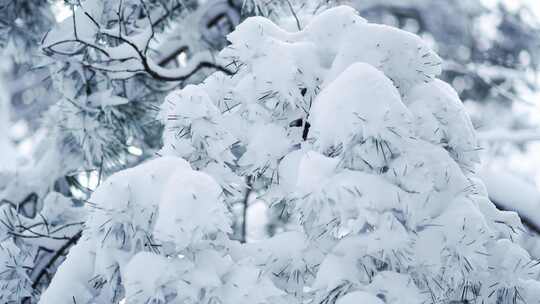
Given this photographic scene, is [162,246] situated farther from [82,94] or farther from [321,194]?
[82,94]

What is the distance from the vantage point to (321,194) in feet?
6.70

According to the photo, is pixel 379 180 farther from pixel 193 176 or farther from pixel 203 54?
pixel 203 54

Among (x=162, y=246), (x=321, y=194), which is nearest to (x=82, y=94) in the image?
(x=162, y=246)

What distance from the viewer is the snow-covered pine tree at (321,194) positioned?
2.03 meters

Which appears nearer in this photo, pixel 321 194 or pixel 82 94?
pixel 321 194

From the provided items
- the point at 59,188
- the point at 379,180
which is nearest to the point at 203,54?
the point at 59,188

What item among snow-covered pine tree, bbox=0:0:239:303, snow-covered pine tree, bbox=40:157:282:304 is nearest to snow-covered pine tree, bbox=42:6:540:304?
snow-covered pine tree, bbox=40:157:282:304

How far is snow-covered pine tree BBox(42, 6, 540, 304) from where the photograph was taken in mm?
2029

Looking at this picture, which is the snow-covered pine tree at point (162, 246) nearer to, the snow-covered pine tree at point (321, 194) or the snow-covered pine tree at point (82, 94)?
the snow-covered pine tree at point (321, 194)

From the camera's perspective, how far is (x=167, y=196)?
6.85 ft

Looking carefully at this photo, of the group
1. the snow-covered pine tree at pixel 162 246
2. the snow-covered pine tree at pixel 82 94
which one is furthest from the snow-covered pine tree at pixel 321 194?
the snow-covered pine tree at pixel 82 94

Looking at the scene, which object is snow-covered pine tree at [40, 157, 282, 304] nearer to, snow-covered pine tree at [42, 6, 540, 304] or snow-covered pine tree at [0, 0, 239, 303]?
snow-covered pine tree at [42, 6, 540, 304]

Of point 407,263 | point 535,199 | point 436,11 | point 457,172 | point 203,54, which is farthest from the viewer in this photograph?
point 436,11

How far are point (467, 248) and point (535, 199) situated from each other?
1.79m
